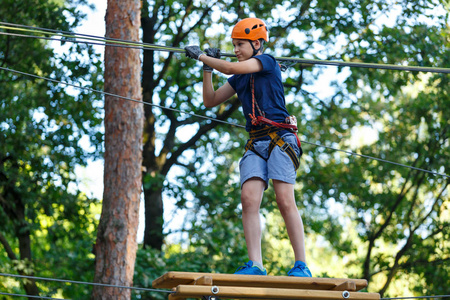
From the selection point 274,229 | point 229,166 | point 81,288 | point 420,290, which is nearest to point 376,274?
point 420,290

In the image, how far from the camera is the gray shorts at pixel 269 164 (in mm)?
3721

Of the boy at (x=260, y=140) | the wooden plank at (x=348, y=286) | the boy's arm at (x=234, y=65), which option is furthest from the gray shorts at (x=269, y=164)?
the wooden plank at (x=348, y=286)

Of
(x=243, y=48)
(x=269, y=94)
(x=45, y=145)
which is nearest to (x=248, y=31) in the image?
(x=243, y=48)

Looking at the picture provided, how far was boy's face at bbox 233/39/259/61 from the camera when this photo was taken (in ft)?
12.6

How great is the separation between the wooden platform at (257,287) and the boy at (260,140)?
24 cm

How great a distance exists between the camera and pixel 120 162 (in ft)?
21.0

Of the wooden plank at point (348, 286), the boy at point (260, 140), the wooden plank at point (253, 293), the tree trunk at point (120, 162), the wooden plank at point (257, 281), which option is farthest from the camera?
the tree trunk at point (120, 162)

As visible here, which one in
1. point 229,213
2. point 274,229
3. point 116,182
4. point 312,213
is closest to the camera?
point 116,182

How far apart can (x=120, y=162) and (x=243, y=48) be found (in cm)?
293

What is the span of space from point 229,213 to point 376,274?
13.0 feet

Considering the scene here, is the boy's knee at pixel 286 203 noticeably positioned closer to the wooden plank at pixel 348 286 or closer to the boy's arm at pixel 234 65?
the wooden plank at pixel 348 286

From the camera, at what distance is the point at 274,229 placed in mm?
15031

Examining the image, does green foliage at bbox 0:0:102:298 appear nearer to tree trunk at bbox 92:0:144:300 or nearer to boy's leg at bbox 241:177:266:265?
tree trunk at bbox 92:0:144:300

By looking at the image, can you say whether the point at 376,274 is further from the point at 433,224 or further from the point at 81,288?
the point at 81,288
